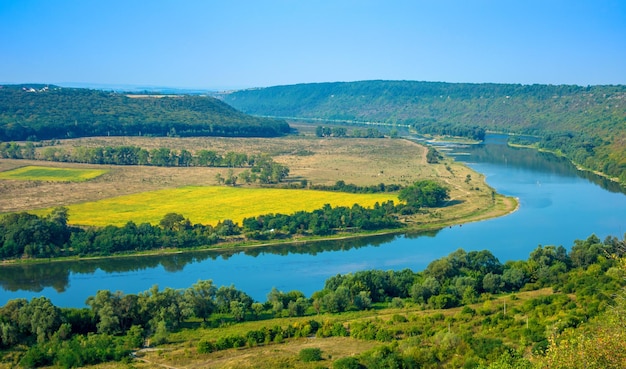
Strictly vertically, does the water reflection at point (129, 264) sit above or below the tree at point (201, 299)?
below

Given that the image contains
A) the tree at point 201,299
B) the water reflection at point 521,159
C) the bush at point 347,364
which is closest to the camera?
the bush at point 347,364

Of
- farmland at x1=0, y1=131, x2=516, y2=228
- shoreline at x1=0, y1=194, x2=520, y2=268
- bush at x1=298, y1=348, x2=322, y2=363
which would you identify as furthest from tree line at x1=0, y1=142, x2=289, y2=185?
bush at x1=298, y1=348, x2=322, y2=363

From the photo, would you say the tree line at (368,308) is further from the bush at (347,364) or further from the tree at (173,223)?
the tree at (173,223)

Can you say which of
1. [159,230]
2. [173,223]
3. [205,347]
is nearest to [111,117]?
[173,223]

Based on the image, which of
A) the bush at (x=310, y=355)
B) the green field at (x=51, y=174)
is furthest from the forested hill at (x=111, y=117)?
the bush at (x=310, y=355)

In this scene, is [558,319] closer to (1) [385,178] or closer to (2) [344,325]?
(2) [344,325]

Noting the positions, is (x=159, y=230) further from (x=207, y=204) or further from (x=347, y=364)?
(x=347, y=364)
